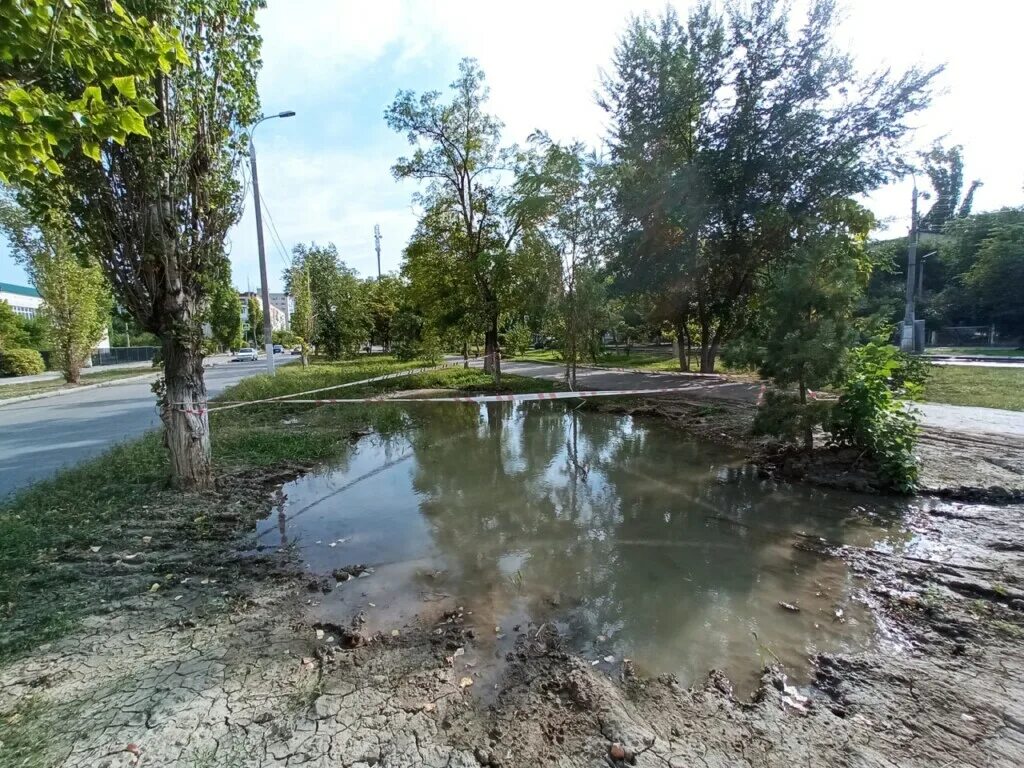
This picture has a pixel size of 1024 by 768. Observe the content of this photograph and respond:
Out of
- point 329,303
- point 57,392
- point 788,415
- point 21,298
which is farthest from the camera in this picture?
point 21,298

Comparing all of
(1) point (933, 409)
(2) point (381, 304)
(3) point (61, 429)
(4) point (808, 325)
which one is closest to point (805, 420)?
(4) point (808, 325)

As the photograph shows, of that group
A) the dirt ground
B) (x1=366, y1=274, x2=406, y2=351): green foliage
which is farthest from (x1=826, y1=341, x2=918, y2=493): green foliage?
(x1=366, y1=274, x2=406, y2=351): green foliage

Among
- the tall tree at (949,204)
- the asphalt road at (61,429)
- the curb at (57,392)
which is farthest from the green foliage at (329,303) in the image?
the tall tree at (949,204)

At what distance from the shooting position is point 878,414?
6.38 m

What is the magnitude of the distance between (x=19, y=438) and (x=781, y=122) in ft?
68.3

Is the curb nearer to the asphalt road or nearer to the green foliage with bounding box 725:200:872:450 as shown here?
the asphalt road

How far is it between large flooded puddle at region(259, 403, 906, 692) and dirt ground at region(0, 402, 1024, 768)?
239 mm

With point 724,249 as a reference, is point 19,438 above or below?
below

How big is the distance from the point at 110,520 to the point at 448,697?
465 centimetres

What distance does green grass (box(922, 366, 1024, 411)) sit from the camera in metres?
10.8

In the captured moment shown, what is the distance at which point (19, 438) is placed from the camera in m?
9.67

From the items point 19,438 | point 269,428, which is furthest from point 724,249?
point 19,438

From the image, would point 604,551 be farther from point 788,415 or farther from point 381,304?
point 381,304

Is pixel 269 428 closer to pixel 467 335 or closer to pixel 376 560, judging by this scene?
pixel 376 560
